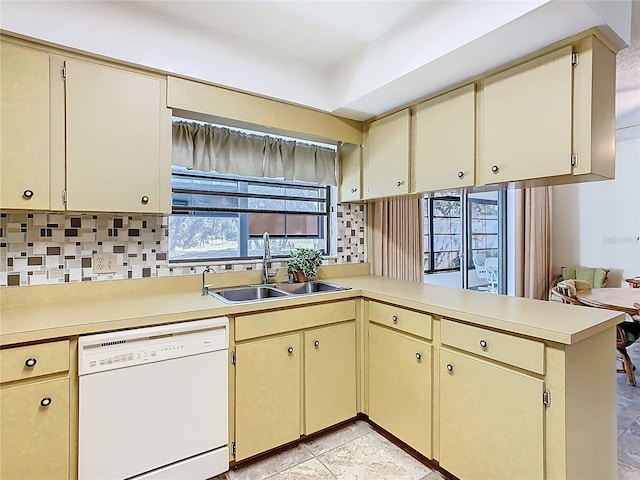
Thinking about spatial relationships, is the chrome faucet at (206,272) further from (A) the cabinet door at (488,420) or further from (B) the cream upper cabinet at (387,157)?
(A) the cabinet door at (488,420)

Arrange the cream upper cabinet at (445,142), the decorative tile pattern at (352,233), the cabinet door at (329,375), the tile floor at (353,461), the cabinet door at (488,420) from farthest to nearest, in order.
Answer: the decorative tile pattern at (352,233) → the cabinet door at (329,375) → the cream upper cabinet at (445,142) → the tile floor at (353,461) → the cabinet door at (488,420)

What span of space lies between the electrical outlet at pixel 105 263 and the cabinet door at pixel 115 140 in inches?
14.0

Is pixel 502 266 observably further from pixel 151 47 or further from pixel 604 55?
pixel 151 47

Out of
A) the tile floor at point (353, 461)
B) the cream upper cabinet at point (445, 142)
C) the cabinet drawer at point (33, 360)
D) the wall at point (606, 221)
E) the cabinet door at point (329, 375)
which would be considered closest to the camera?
the cabinet drawer at point (33, 360)

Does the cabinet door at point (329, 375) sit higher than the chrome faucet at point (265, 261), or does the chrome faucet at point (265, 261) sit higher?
the chrome faucet at point (265, 261)

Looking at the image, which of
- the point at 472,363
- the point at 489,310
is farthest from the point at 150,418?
the point at 489,310

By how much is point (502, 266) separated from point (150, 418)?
14.7 ft

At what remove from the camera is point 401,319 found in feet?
6.55

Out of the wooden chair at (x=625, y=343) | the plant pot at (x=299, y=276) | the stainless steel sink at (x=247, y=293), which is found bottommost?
the wooden chair at (x=625, y=343)

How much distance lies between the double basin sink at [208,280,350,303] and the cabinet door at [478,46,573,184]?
3.99ft

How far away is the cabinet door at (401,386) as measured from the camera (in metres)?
1.86

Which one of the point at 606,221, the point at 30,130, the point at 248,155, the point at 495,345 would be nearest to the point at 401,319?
the point at 495,345

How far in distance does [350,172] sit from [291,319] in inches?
54.3

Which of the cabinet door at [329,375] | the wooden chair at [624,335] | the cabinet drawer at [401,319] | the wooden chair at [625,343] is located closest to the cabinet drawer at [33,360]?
the cabinet door at [329,375]
